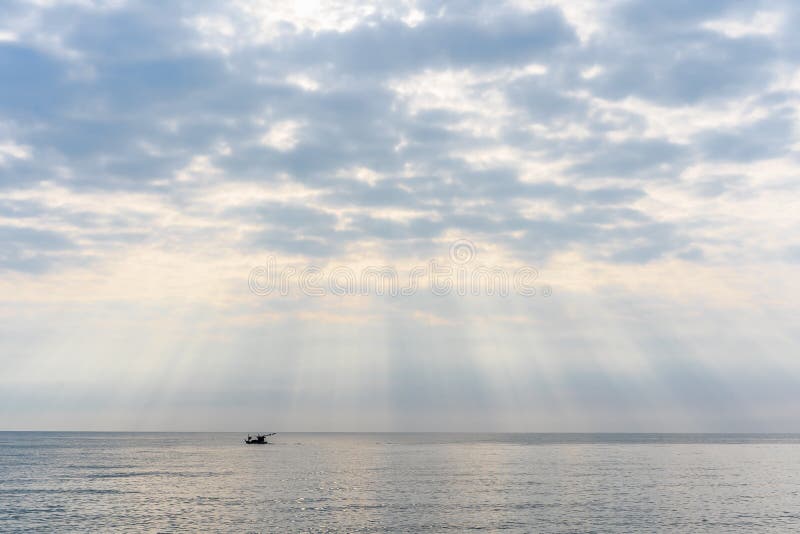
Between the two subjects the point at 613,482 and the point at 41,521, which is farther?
the point at 613,482

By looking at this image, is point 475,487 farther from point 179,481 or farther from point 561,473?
point 179,481

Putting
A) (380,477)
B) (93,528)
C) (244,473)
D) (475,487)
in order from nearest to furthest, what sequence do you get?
1. (93,528)
2. (475,487)
3. (380,477)
4. (244,473)

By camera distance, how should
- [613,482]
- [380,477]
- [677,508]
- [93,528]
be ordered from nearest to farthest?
[93,528] < [677,508] < [613,482] < [380,477]

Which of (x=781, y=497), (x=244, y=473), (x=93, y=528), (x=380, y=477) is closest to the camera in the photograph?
(x=93, y=528)

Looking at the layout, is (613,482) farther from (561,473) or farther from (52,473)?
(52,473)

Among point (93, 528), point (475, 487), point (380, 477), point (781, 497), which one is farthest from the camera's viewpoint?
point (380, 477)

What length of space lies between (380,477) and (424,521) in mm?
48724

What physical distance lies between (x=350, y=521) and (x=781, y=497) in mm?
56544

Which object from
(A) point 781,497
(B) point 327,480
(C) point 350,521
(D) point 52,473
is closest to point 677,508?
(A) point 781,497

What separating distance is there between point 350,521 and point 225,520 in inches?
478

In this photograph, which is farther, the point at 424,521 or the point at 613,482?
the point at 613,482

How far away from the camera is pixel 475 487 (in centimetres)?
9550

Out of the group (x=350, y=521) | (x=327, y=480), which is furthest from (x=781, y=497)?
(x=327, y=480)

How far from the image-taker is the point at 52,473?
403 feet
